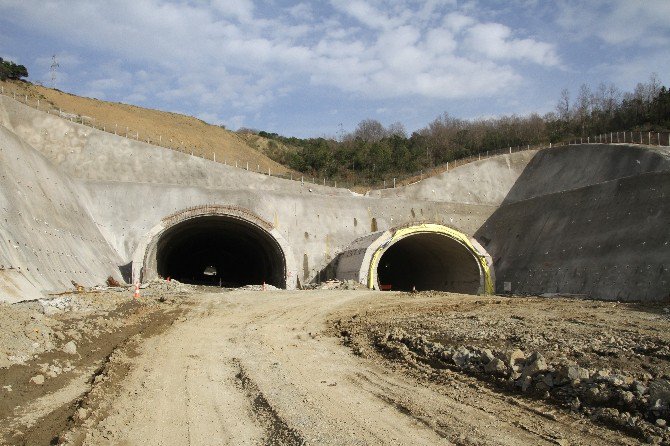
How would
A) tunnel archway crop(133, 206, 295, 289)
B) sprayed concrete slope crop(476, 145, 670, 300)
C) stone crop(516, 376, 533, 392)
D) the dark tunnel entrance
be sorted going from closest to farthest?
stone crop(516, 376, 533, 392) → sprayed concrete slope crop(476, 145, 670, 300) → tunnel archway crop(133, 206, 295, 289) → the dark tunnel entrance

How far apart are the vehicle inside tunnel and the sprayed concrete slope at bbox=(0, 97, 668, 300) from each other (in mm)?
1551

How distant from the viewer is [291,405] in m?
6.23

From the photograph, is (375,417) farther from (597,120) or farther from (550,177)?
(597,120)

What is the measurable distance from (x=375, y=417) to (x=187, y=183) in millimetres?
28124

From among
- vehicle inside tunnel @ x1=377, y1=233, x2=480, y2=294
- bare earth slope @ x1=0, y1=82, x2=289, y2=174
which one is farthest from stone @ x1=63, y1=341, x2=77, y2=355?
bare earth slope @ x1=0, y1=82, x2=289, y2=174

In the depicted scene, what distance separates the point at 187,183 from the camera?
3200cm

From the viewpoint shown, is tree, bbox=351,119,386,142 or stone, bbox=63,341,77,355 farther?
tree, bbox=351,119,386,142

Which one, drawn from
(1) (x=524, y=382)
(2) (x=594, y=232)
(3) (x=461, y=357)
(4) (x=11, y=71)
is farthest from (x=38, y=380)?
(4) (x=11, y=71)

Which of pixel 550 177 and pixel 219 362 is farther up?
pixel 550 177

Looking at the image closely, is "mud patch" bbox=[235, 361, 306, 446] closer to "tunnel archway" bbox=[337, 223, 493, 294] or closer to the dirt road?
the dirt road

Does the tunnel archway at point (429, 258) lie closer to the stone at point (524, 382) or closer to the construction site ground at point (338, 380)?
the construction site ground at point (338, 380)

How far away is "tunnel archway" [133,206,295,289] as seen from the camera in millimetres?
23016

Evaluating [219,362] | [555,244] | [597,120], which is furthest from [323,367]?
[597,120]

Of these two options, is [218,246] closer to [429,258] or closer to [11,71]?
[429,258]
